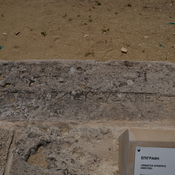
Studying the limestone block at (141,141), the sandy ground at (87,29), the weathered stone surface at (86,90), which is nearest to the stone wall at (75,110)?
the weathered stone surface at (86,90)

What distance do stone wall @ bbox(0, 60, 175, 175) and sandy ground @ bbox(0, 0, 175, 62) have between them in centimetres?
100

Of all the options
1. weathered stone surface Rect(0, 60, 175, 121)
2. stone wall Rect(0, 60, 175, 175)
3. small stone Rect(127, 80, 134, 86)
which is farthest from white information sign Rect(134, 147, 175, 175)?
small stone Rect(127, 80, 134, 86)

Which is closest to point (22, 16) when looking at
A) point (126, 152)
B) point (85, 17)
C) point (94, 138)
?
point (85, 17)

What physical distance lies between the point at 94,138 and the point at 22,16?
317cm

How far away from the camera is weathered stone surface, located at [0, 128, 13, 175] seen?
180 centimetres

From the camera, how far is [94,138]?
76.8 inches

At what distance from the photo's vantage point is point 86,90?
7.50 ft

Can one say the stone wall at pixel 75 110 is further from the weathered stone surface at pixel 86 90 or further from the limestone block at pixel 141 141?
the limestone block at pixel 141 141

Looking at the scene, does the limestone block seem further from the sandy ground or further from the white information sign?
the sandy ground

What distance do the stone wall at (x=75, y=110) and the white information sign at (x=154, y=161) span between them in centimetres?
34

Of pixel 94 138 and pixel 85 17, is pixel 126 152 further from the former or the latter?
pixel 85 17

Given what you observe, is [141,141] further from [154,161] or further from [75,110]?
[75,110]

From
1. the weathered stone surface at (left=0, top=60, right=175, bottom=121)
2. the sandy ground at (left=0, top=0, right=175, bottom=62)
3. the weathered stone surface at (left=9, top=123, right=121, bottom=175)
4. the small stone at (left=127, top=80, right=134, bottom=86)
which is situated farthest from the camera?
the sandy ground at (left=0, top=0, right=175, bottom=62)

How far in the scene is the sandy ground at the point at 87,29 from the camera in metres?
3.47
